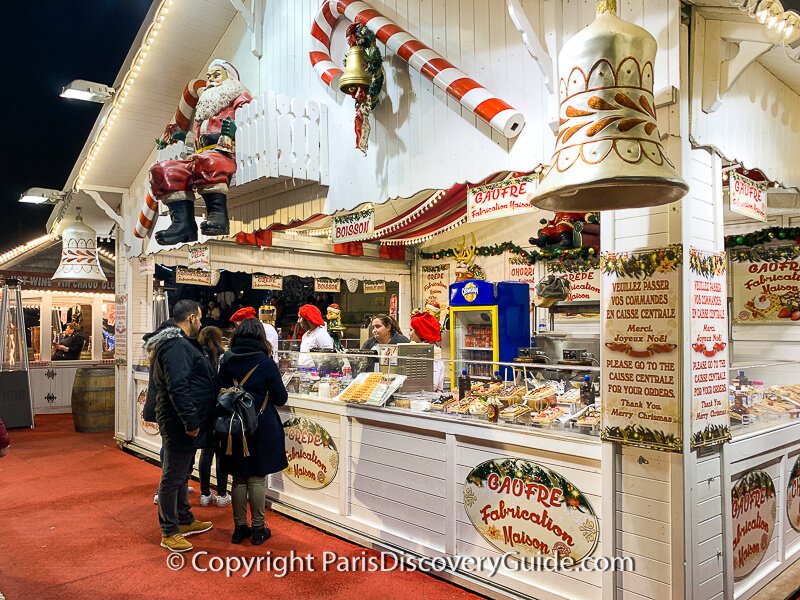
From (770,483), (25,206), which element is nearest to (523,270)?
(770,483)

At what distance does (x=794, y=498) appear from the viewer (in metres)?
3.82

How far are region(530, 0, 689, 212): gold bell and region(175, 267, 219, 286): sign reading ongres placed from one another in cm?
665

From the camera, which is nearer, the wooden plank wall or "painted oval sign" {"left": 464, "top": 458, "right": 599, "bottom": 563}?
the wooden plank wall

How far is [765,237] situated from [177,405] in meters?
5.14

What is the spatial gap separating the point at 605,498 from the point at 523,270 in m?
5.54

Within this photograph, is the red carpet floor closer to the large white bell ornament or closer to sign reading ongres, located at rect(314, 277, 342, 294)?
the large white bell ornament

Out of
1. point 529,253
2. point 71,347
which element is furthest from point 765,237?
point 71,347

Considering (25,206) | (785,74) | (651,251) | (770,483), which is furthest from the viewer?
(25,206)

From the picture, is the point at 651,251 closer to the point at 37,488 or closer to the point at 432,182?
the point at 432,182

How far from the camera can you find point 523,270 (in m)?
8.24

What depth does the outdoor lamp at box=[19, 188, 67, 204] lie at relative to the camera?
8680 mm

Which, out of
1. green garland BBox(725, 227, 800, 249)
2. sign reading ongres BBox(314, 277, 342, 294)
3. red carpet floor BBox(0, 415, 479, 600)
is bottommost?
red carpet floor BBox(0, 415, 479, 600)

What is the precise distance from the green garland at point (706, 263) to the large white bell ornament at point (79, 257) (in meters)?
6.89

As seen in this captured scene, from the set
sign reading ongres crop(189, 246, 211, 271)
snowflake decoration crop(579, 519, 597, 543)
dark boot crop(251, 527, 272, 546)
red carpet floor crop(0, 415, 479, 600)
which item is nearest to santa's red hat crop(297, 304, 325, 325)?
sign reading ongres crop(189, 246, 211, 271)
